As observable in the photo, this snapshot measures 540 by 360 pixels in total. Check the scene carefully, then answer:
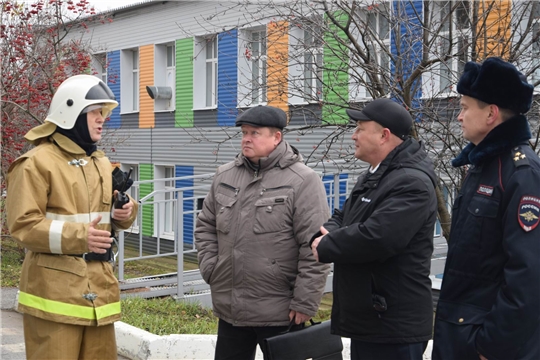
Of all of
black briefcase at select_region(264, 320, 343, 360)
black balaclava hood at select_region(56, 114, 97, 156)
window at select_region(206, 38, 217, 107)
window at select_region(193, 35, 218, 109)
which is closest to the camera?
black balaclava hood at select_region(56, 114, 97, 156)

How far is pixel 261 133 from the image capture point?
431 centimetres

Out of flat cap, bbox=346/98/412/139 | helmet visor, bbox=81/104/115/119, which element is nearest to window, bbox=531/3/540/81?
flat cap, bbox=346/98/412/139

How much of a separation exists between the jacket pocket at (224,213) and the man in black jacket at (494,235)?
1421mm

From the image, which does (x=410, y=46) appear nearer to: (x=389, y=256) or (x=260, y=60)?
(x=260, y=60)

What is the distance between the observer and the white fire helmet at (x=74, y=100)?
148 inches

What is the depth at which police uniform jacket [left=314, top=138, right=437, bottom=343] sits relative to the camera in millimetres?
3424

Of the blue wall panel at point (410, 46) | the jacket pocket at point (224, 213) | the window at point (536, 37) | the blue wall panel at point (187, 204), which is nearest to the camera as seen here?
the jacket pocket at point (224, 213)

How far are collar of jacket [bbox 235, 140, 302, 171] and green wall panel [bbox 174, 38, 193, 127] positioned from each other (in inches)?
629

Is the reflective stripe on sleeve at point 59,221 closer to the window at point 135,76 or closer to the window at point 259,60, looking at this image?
the window at point 259,60

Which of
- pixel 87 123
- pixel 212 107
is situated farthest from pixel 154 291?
pixel 212 107

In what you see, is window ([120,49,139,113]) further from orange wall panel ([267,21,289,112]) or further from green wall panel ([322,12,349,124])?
green wall panel ([322,12,349,124])

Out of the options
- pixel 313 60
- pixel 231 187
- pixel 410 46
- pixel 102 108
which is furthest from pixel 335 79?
pixel 102 108

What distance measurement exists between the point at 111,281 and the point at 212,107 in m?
16.0

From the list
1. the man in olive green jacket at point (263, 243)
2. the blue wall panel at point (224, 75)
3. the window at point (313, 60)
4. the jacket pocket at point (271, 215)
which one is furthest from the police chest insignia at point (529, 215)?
the blue wall panel at point (224, 75)
